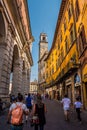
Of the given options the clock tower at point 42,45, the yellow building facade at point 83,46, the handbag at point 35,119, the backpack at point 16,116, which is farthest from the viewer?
the clock tower at point 42,45

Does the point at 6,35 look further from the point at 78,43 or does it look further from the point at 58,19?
the point at 58,19

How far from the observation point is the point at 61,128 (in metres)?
6.93

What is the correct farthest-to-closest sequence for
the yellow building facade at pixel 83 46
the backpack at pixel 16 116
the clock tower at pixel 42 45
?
1. the clock tower at pixel 42 45
2. the yellow building facade at pixel 83 46
3. the backpack at pixel 16 116

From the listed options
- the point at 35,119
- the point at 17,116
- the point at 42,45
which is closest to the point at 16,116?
the point at 17,116

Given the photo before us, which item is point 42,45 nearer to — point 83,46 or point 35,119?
point 83,46

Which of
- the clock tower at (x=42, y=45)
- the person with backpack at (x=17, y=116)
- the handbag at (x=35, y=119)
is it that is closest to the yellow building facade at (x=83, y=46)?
the handbag at (x=35, y=119)

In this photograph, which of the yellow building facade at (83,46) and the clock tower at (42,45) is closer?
the yellow building facade at (83,46)

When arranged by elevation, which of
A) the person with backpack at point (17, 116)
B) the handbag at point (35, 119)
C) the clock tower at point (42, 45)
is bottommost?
the handbag at point (35, 119)

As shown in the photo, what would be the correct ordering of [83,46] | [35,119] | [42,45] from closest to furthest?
[35,119] < [83,46] < [42,45]

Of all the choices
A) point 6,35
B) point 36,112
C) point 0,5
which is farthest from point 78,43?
point 36,112

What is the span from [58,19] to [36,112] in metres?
26.1

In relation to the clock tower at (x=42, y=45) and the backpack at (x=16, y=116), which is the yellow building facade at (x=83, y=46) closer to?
the backpack at (x=16, y=116)

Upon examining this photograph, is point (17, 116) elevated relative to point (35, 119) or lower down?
elevated

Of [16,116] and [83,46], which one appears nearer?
[16,116]
